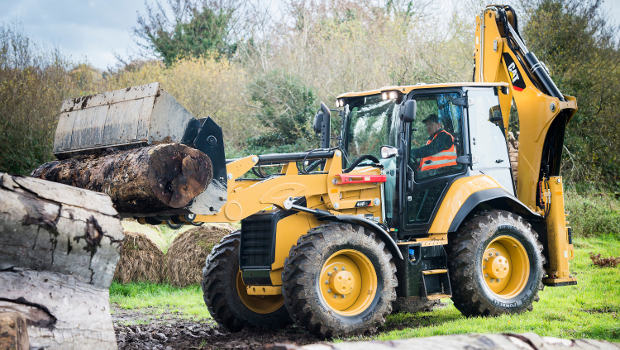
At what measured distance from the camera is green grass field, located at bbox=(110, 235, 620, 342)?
248 inches

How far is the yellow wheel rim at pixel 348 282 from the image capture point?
20.7 feet

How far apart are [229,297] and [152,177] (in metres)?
2.29

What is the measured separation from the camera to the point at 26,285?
167 inches

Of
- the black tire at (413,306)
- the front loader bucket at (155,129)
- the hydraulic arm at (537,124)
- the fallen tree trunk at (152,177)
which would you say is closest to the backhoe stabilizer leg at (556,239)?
the hydraulic arm at (537,124)

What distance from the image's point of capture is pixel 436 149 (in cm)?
737

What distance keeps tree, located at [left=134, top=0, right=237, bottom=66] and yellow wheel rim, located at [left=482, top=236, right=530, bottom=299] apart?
19356 mm

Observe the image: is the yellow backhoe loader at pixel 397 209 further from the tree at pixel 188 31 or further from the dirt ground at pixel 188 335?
the tree at pixel 188 31

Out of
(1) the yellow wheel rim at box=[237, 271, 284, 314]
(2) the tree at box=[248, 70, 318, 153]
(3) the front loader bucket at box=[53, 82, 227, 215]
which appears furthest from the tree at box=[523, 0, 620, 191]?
(3) the front loader bucket at box=[53, 82, 227, 215]

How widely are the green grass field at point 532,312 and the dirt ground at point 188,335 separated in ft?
2.18

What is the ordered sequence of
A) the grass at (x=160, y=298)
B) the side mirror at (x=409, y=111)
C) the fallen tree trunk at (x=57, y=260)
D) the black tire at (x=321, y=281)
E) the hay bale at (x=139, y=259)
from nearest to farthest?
the fallen tree trunk at (x=57, y=260), the black tire at (x=321, y=281), the side mirror at (x=409, y=111), the grass at (x=160, y=298), the hay bale at (x=139, y=259)

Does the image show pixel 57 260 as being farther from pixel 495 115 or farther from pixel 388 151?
pixel 495 115

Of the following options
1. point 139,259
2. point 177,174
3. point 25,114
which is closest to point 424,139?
point 177,174

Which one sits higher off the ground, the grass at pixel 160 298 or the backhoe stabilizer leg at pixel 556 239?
the backhoe stabilizer leg at pixel 556 239

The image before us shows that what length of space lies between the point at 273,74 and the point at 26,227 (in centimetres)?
1669
